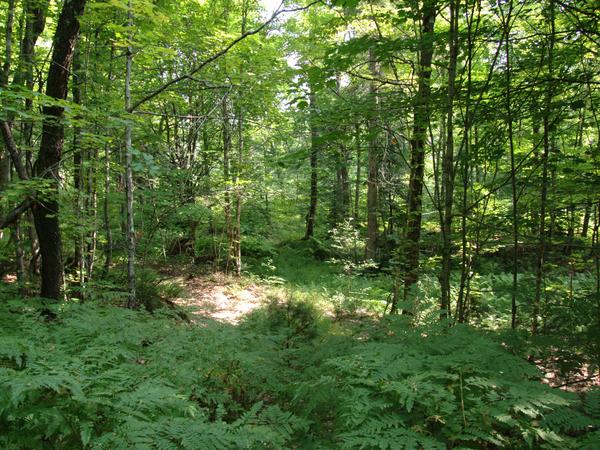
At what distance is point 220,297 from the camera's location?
31.2 feet

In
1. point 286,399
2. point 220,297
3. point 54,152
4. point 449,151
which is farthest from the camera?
point 220,297

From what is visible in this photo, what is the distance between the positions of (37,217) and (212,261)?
740 cm

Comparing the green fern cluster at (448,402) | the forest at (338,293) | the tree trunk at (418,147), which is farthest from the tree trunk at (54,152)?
the green fern cluster at (448,402)

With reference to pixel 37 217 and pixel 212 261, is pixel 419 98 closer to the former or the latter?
pixel 37 217

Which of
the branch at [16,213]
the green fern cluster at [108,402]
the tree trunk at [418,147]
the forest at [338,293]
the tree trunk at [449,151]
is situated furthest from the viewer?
the branch at [16,213]

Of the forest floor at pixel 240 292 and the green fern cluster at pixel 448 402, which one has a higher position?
the green fern cluster at pixel 448 402

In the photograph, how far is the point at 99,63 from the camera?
653cm

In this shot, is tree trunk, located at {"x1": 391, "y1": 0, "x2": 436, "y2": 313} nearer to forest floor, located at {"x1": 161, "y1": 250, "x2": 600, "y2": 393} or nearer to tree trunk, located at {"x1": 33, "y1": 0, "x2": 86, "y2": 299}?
forest floor, located at {"x1": 161, "y1": 250, "x2": 600, "y2": 393}

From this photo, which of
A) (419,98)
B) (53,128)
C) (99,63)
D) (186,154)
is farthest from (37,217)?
(419,98)

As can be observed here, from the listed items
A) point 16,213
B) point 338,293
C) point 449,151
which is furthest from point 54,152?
point 338,293

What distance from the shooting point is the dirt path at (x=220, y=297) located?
833cm

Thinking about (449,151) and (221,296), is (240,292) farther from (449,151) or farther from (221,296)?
(449,151)

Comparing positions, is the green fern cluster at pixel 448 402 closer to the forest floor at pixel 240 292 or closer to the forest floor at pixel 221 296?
the forest floor at pixel 240 292

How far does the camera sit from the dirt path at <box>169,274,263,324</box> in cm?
833
